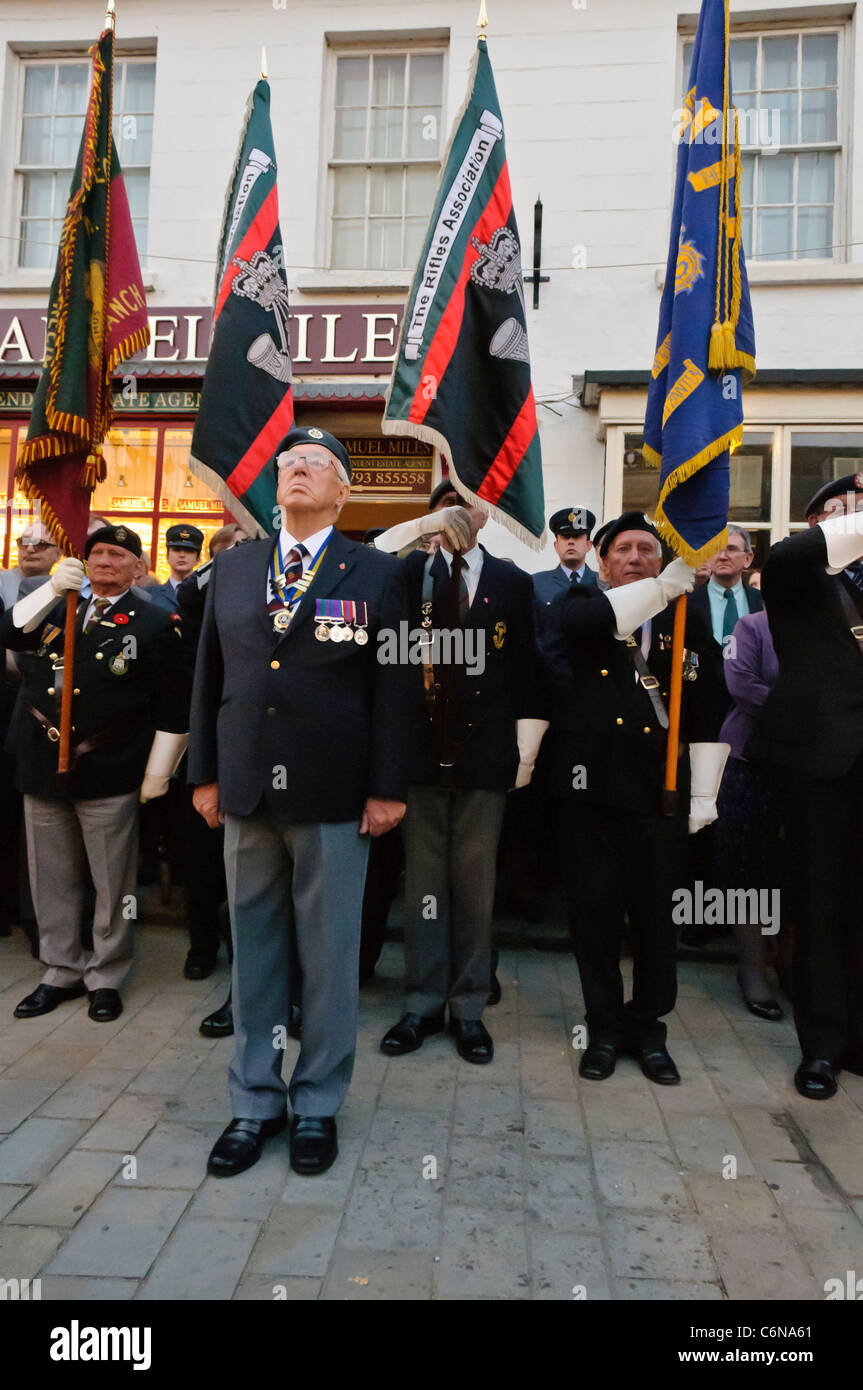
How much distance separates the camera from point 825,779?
336 cm

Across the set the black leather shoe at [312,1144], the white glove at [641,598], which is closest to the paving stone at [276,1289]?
the black leather shoe at [312,1144]

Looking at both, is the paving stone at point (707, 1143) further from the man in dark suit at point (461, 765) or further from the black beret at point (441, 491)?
the black beret at point (441, 491)

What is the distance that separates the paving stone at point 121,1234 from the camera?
7.16 feet

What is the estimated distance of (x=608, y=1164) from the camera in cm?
276

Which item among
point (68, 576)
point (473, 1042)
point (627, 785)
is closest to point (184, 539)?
point (68, 576)

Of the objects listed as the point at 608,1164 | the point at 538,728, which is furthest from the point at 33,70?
the point at 608,1164

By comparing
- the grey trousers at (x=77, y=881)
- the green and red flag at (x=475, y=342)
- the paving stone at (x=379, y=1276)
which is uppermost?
the green and red flag at (x=475, y=342)

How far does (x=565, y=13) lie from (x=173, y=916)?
780 cm

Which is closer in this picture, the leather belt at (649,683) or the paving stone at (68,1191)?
the paving stone at (68,1191)

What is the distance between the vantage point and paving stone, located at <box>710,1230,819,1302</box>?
7.14 ft

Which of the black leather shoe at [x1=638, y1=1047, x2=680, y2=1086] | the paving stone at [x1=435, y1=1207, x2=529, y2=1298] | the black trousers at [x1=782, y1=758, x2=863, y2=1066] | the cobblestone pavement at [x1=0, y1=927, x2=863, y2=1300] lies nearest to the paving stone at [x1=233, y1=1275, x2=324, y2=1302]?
the cobblestone pavement at [x1=0, y1=927, x2=863, y2=1300]

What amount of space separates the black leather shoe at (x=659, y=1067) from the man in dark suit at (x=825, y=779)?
466mm

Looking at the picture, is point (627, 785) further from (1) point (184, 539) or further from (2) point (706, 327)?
(1) point (184, 539)

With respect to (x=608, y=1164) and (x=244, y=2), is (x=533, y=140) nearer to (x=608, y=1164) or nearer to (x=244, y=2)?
(x=244, y=2)
